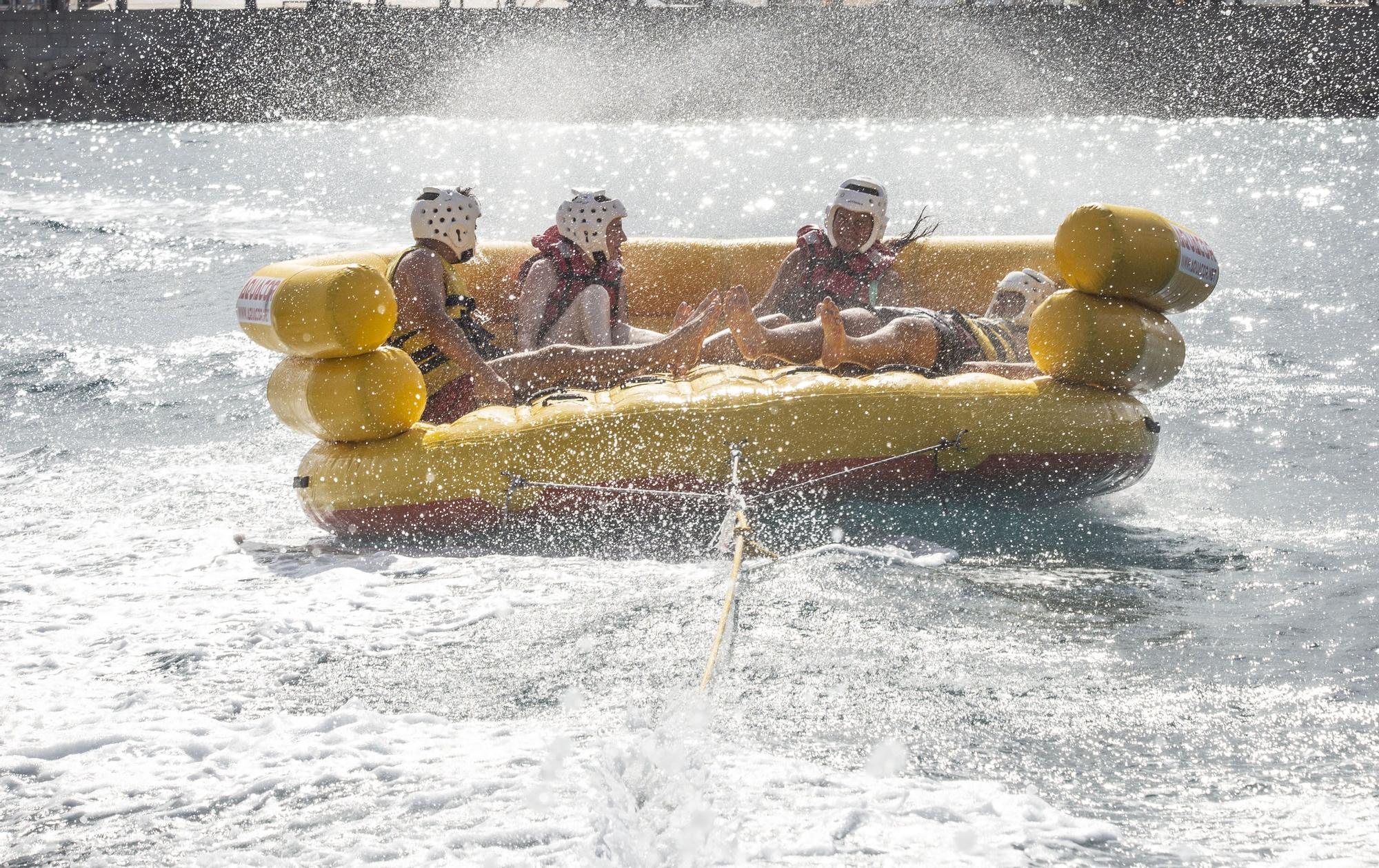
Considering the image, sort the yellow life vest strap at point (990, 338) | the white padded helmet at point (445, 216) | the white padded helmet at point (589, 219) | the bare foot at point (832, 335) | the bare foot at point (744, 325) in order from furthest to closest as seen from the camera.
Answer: the yellow life vest strap at point (990, 338), the white padded helmet at point (589, 219), the white padded helmet at point (445, 216), the bare foot at point (832, 335), the bare foot at point (744, 325)

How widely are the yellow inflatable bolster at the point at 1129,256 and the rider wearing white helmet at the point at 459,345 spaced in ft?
4.74

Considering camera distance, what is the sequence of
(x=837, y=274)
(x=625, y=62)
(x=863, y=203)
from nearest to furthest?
(x=863, y=203) < (x=837, y=274) < (x=625, y=62)

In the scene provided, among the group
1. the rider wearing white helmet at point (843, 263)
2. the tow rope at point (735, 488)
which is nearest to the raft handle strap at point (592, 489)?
the tow rope at point (735, 488)

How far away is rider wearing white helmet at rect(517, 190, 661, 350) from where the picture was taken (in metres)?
5.57

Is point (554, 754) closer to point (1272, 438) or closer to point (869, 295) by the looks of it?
Answer: point (869, 295)

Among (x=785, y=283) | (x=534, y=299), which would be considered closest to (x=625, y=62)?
(x=785, y=283)

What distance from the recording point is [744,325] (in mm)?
5246

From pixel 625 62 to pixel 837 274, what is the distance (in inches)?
1239

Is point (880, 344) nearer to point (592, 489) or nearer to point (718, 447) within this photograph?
point (718, 447)

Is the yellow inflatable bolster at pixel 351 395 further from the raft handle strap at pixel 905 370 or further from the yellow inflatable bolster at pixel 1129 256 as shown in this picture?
the yellow inflatable bolster at pixel 1129 256

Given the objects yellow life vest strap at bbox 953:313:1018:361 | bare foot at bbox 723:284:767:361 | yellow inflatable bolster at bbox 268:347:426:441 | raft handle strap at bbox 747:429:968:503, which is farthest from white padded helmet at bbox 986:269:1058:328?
yellow inflatable bolster at bbox 268:347:426:441

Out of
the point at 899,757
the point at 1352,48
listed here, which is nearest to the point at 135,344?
the point at 899,757

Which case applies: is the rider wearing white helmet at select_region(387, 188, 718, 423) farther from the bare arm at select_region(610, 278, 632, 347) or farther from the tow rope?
the tow rope

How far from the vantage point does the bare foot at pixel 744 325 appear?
5.14 m
